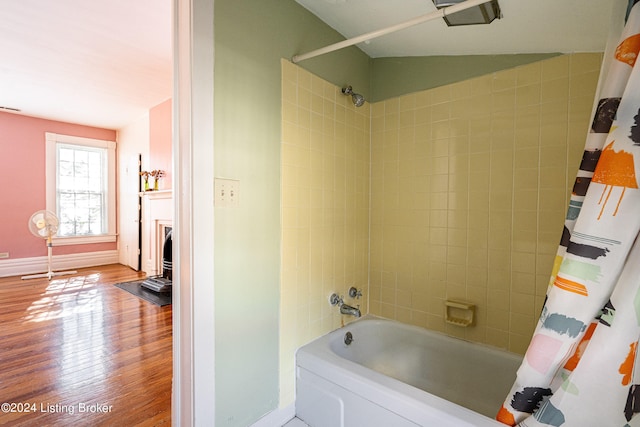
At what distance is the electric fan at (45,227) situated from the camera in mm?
4168

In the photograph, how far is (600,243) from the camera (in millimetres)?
812

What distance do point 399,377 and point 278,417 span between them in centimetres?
80

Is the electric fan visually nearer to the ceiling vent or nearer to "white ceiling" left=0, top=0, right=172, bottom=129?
"white ceiling" left=0, top=0, right=172, bottom=129

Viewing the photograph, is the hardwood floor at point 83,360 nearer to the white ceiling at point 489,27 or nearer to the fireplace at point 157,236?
the fireplace at point 157,236

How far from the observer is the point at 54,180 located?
4.68 meters

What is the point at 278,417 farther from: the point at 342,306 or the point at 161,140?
the point at 161,140

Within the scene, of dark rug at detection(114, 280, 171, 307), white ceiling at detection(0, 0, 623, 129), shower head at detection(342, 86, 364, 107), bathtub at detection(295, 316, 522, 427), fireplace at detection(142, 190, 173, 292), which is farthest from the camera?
fireplace at detection(142, 190, 173, 292)

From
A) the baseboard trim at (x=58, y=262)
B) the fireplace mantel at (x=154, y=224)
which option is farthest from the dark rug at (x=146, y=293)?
the baseboard trim at (x=58, y=262)

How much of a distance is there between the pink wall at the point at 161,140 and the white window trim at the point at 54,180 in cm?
140

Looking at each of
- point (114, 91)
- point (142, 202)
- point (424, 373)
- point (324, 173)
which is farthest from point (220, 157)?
point (142, 202)

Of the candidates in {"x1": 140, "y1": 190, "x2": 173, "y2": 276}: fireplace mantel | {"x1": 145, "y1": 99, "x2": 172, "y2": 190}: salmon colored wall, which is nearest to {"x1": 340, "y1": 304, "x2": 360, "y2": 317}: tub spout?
{"x1": 140, "y1": 190, "x2": 173, "y2": 276}: fireplace mantel

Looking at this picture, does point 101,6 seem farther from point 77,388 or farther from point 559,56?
point 559,56

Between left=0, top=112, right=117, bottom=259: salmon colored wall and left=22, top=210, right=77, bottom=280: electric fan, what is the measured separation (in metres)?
0.36

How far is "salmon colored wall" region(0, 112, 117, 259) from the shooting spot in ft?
14.0
